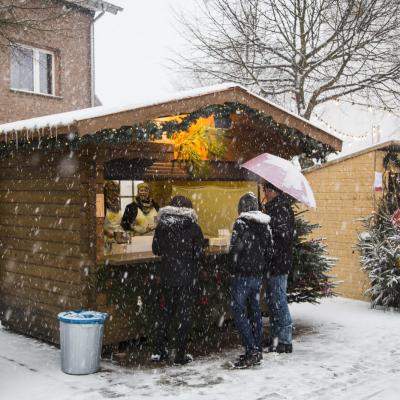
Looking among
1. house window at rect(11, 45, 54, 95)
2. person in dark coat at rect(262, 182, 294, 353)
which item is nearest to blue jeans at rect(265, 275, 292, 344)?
person in dark coat at rect(262, 182, 294, 353)

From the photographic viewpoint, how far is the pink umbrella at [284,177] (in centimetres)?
694

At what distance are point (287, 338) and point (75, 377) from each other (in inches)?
99.4

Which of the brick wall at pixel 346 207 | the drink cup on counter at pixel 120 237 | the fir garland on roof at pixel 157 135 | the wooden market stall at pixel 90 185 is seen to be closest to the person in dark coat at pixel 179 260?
the wooden market stall at pixel 90 185

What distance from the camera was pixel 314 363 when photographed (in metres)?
6.77

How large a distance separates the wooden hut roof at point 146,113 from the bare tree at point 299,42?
7.77 meters

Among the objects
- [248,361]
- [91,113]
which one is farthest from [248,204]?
[91,113]

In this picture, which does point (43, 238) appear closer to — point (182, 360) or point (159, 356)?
point (159, 356)

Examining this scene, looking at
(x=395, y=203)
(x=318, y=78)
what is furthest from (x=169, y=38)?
(x=395, y=203)

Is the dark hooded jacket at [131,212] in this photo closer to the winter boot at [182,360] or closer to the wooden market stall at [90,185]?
the wooden market stall at [90,185]

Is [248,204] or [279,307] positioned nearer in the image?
[248,204]

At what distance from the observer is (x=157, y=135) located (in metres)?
6.89

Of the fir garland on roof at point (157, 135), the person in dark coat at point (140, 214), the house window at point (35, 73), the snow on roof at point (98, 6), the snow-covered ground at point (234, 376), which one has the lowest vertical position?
the snow-covered ground at point (234, 376)

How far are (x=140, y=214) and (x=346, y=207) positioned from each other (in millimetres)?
3854

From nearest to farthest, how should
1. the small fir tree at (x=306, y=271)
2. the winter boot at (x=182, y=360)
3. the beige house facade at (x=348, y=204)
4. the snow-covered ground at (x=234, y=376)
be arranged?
the snow-covered ground at (x=234, y=376)
the winter boot at (x=182, y=360)
the small fir tree at (x=306, y=271)
the beige house facade at (x=348, y=204)
